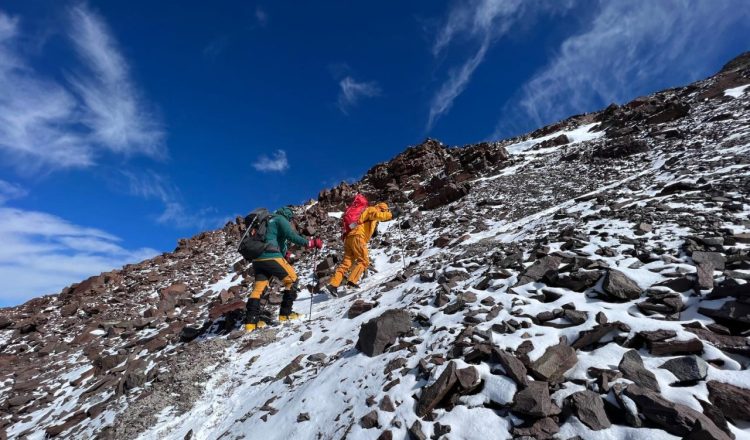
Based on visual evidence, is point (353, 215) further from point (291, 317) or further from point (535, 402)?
point (535, 402)

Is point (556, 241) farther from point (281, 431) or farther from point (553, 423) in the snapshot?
point (281, 431)

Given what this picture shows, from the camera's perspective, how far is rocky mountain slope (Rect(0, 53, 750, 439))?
3.62m

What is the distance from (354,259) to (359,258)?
32cm

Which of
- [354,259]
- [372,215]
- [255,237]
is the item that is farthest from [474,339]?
[354,259]

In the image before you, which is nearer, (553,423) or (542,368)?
(553,423)

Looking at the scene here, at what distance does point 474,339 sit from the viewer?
16.2ft

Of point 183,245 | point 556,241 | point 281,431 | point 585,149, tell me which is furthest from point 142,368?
point 585,149

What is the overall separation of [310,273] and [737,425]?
42.0ft

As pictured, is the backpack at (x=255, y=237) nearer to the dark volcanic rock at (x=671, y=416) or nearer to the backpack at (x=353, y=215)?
A: the backpack at (x=353, y=215)

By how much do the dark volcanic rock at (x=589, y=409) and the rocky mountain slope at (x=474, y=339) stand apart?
18mm

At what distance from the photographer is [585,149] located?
845 inches

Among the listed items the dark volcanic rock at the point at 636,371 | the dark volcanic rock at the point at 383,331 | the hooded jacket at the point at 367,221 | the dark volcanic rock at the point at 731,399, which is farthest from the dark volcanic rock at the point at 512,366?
the hooded jacket at the point at 367,221

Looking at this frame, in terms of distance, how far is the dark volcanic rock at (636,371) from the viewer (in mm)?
3484

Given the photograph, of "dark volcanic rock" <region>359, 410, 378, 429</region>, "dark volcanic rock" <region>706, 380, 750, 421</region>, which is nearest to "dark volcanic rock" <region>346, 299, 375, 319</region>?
"dark volcanic rock" <region>359, 410, 378, 429</region>
